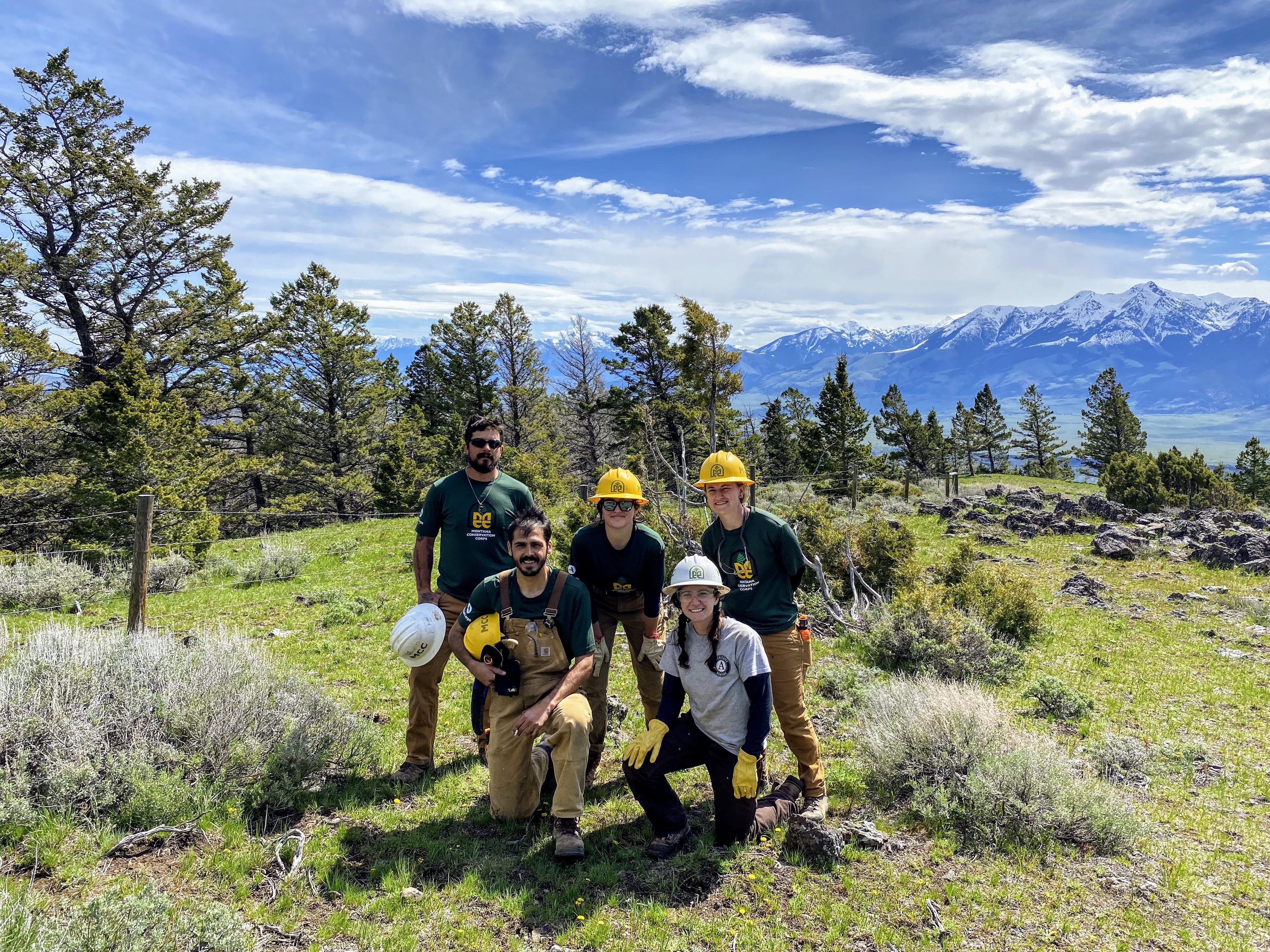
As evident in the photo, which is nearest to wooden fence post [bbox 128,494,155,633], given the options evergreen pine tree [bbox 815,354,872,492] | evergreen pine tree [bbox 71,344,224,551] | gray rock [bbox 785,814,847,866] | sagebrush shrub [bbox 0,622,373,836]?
sagebrush shrub [bbox 0,622,373,836]

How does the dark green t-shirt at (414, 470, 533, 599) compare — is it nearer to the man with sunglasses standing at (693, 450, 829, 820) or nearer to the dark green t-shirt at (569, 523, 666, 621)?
the dark green t-shirt at (569, 523, 666, 621)

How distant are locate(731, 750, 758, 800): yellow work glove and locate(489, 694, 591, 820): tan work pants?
1.01 m

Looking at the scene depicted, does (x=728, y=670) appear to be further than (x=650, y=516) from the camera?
No

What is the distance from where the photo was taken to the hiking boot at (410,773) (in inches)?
185

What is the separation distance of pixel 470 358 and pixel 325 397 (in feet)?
26.0

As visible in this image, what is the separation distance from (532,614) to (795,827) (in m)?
2.22

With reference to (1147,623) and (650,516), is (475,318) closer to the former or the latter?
(650,516)

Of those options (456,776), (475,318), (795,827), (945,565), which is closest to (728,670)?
(795,827)

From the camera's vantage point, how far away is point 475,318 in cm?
3469

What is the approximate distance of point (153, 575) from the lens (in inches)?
449

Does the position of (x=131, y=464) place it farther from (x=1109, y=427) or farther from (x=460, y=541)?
(x=1109, y=427)

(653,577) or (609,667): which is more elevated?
(653,577)

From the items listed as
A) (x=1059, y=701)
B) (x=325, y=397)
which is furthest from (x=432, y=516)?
(x=325, y=397)

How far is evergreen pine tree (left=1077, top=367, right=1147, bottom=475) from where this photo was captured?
54844 millimetres
